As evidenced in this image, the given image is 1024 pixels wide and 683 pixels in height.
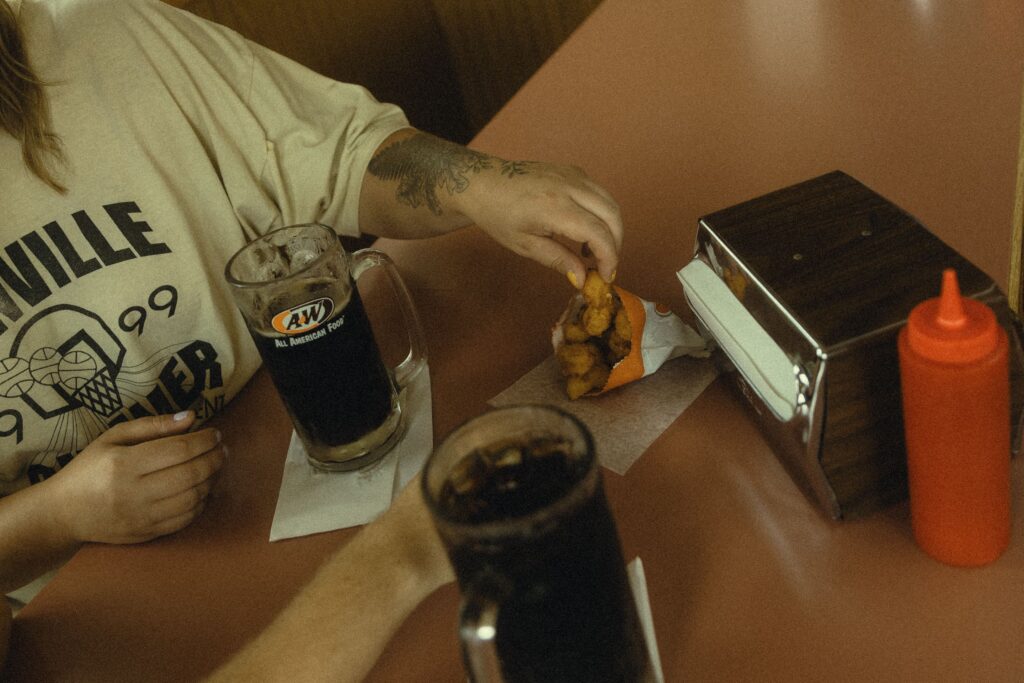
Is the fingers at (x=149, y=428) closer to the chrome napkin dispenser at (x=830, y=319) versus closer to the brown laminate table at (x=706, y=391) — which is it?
the brown laminate table at (x=706, y=391)

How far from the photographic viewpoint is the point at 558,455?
2.06 feet

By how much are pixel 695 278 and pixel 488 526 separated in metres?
0.45

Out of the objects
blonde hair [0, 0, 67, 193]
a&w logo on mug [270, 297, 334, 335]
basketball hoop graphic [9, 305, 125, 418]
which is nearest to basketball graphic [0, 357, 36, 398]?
basketball hoop graphic [9, 305, 125, 418]

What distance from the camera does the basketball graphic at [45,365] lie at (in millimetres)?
1214

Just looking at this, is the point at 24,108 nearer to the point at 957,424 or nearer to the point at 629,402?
the point at 629,402

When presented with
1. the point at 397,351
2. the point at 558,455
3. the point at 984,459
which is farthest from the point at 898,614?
the point at 397,351

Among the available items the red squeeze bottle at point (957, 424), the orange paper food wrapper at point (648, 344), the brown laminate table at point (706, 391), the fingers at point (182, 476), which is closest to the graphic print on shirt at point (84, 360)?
the brown laminate table at point (706, 391)

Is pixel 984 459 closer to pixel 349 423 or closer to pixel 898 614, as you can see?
pixel 898 614

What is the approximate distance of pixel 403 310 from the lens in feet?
3.44

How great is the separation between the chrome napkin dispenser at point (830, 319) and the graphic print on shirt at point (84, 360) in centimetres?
81

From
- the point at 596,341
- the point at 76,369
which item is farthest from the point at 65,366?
the point at 596,341

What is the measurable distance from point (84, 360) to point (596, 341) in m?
0.74

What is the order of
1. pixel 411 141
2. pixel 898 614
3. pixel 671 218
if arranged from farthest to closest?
pixel 411 141, pixel 671 218, pixel 898 614

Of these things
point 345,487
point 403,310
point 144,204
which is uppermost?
point 144,204
